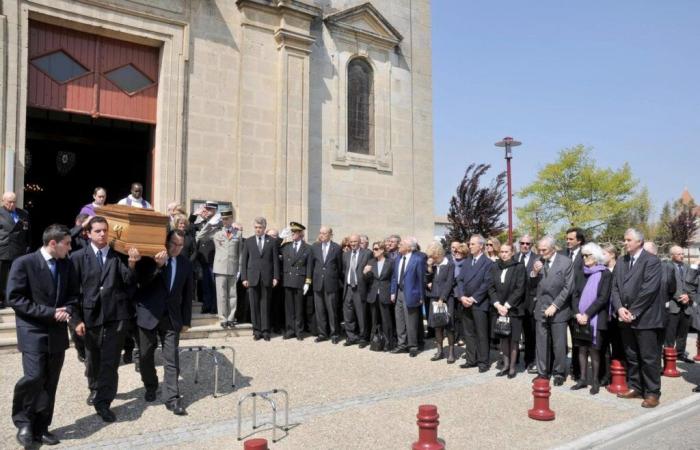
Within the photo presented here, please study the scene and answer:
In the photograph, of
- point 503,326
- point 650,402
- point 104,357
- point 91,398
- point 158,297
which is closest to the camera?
point 104,357

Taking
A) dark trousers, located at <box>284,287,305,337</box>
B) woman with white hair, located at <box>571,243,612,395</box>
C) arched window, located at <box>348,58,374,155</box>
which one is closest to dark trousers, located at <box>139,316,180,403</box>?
dark trousers, located at <box>284,287,305,337</box>

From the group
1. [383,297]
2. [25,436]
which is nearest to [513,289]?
[383,297]

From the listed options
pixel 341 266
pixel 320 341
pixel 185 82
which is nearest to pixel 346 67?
pixel 185 82

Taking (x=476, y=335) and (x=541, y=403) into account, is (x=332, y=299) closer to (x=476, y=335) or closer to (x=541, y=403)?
(x=476, y=335)

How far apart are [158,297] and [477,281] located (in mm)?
4758

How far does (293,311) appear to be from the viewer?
1059 cm

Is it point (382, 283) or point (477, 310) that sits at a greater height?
point (382, 283)

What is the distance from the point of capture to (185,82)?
12164 millimetres

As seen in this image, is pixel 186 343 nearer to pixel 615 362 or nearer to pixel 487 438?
pixel 487 438

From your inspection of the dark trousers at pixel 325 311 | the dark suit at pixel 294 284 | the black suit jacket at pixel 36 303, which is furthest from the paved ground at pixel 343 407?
the dark suit at pixel 294 284

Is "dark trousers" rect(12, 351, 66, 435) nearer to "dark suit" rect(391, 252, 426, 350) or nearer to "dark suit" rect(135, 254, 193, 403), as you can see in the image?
"dark suit" rect(135, 254, 193, 403)

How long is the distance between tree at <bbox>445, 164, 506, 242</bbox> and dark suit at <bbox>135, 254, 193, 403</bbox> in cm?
1576

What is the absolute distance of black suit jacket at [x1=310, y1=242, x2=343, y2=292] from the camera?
10438 millimetres

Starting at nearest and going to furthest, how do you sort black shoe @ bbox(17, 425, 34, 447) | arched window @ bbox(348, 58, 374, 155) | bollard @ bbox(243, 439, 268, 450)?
bollard @ bbox(243, 439, 268, 450) < black shoe @ bbox(17, 425, 34, 447) < arched window @ bbox(348, 58, 374, 155)
